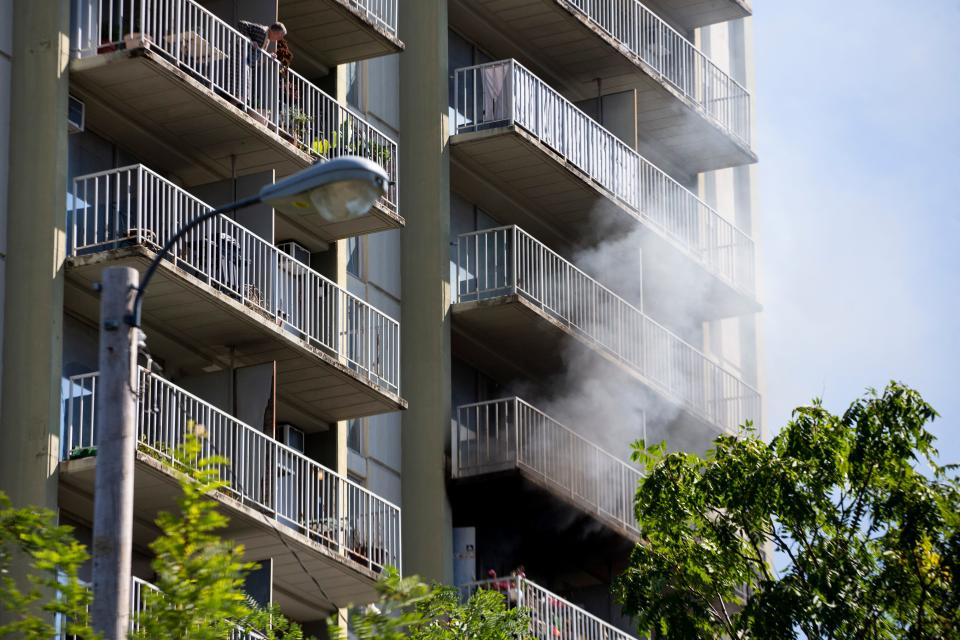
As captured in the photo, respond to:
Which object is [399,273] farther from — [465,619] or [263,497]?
[465,619]

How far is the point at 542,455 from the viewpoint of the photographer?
34.7 metres

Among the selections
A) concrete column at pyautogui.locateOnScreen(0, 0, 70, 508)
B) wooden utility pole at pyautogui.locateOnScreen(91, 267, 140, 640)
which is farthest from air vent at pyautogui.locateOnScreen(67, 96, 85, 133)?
wooden utility pole at pyautogui.locateOnScreen(91, 267, 140, 640)

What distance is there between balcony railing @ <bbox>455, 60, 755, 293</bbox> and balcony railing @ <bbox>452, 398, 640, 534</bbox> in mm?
4096

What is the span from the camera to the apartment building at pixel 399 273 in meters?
26.9

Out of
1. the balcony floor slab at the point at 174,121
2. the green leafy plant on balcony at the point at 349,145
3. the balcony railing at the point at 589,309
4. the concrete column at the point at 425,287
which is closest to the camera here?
the balcony floor slab at the point at 174,121

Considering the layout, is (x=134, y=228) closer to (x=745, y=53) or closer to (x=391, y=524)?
(x=391, y=524)

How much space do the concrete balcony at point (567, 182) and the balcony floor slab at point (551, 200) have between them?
16 millimetres

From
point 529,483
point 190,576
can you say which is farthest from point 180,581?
point 529,483

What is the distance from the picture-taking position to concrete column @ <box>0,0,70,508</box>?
25656 millimetres

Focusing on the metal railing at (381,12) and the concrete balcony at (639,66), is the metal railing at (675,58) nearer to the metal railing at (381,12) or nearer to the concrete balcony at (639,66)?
the concrete balcony at (639,66)

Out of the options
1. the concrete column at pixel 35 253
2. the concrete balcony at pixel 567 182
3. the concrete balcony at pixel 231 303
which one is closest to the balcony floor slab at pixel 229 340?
the concrete balcony at pixel 231 303

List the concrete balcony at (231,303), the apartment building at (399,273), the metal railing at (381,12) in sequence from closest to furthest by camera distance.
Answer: the apartment building at (399,273) → the concrete balcony at (231,303) → the metal railing at (381,12)

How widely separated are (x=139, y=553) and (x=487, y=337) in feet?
29.1

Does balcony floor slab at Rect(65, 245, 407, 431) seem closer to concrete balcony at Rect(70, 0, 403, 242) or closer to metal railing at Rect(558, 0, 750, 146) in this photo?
concrete balcony at Rect(70, 0, 403, 242)
